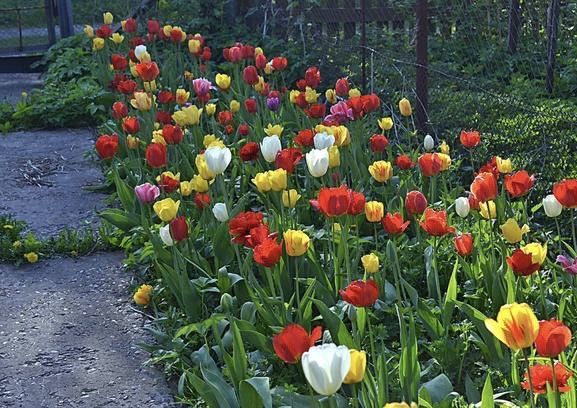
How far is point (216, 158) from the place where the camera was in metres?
2.85

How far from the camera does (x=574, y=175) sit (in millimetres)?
3633

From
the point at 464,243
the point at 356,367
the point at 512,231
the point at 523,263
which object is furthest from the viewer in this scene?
the point at 464,243

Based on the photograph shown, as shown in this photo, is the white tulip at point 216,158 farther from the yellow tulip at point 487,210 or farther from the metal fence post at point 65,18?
the metal fence post at point 65,18

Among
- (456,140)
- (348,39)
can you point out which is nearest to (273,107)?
(456,140)

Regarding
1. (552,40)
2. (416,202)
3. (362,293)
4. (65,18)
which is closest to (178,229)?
(416,202)

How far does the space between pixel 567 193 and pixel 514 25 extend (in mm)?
4324

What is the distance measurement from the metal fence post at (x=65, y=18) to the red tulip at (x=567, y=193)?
687 centimetres

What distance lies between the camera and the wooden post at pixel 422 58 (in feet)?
14.5

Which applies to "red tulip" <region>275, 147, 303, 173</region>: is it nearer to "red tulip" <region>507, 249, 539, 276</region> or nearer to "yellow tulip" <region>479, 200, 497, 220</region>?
"yellow tulip" <region>479, 200, 497, 220</region>

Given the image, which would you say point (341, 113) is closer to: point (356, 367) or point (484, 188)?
point (484, 188)

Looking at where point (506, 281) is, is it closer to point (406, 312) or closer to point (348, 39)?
point (406, 312)

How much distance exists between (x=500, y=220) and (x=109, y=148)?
1395 millimetres

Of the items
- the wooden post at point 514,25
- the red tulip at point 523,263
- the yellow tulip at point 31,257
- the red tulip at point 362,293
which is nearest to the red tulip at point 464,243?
the red tulip at point 523,263

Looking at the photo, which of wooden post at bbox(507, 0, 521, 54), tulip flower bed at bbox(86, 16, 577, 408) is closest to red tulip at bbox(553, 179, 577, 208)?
tulip flower bed at bbox(86, 16, 577, 408)
